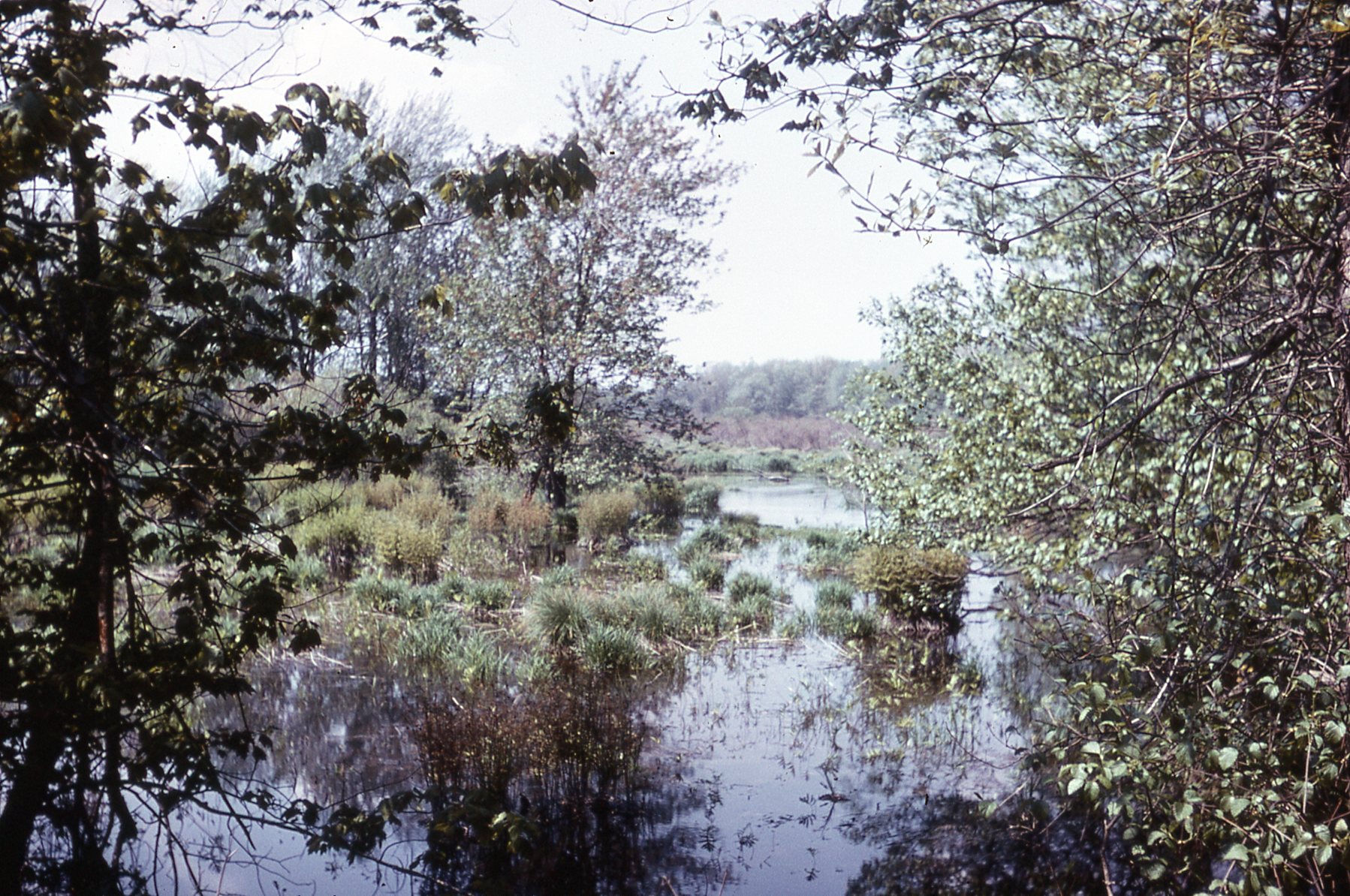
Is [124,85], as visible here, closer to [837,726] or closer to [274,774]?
[274,774]

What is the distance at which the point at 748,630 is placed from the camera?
36.1 feet

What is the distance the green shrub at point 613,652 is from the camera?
9.29 meters

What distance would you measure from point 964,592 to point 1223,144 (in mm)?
8645

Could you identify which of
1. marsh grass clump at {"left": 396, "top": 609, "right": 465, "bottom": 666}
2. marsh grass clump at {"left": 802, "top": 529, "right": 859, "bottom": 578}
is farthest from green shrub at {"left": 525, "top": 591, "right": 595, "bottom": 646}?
marsh grass clump at {"left": 802, "top": 529, "right": 859, "bottom": 578}

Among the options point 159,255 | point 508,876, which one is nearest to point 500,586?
point 508,876

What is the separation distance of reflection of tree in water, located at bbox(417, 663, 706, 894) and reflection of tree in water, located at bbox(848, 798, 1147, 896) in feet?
3.62

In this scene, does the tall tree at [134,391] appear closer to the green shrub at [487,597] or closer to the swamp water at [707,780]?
the swamp water at [707,780]

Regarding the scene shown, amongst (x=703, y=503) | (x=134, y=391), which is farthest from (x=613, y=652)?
(x=703, y=503)

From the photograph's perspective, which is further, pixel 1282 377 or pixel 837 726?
pixel 837 726

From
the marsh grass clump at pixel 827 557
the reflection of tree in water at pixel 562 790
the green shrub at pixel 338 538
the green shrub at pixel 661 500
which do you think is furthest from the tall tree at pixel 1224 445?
the green shrub at pixel 661 500

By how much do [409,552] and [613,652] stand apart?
493 cm

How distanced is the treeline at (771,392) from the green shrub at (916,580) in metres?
39.0

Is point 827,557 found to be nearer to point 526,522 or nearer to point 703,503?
point 526,522

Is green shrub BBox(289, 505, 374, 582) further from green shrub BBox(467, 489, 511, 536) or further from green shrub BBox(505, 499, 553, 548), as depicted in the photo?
green shrub BBox(505, 499, 553, 548)
